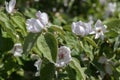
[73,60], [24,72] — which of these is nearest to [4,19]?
[73,60]

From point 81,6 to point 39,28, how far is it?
197cm

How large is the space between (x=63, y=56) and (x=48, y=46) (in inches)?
4.5

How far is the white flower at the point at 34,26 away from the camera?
1294mm

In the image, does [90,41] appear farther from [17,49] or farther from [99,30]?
[17,49]

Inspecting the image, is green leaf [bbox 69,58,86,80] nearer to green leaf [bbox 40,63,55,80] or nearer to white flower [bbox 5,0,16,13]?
green leaf [bbox 40,63,55,80]

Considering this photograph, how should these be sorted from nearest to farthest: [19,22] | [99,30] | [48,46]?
[48,46], [19,22], [99,30]

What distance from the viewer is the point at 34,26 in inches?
51.1

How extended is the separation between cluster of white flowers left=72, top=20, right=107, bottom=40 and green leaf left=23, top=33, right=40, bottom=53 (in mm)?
205

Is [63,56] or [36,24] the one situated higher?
[36,24]

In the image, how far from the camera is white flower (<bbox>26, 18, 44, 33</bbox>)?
1.29m

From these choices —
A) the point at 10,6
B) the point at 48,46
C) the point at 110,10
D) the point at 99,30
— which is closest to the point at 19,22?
the point at 10,6

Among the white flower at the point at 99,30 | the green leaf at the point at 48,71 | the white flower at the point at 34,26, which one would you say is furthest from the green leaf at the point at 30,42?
the white flower at the point at 99,30

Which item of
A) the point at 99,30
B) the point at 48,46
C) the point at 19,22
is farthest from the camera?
the point at 99,30

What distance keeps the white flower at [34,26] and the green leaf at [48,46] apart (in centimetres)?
3
